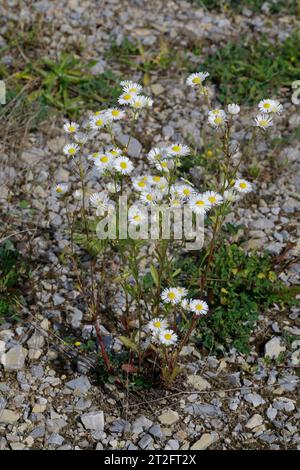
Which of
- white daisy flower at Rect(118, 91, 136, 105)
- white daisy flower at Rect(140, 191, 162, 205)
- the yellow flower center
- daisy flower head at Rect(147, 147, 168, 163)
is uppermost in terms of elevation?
the yellow flower center

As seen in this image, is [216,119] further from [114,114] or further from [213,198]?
[114,114]

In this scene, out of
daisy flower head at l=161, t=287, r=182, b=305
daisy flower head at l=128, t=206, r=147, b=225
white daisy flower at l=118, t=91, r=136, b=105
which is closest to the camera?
daisy flower head at l=128, t=206, r=147, b=225

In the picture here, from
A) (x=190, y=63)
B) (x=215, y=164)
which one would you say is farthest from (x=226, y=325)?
(x=190, y=63)

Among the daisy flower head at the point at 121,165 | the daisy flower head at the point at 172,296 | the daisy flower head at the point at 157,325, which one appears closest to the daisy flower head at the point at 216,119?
the daisy flower head at the point at 121,165

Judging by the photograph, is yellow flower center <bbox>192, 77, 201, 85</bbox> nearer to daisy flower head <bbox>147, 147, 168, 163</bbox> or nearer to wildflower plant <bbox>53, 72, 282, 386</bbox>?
wildflower plant <bbox>53, 72, 282, 386</bbox>

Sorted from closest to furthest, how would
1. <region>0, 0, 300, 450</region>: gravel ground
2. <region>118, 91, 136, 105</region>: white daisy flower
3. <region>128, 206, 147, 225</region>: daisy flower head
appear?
<region>128, 206, 147, 225</region>: daisy flower head, <region>118, 91, 136, 105</region>: white daisy flower, <region>0, 0, 300, 450</region>: gravel ground

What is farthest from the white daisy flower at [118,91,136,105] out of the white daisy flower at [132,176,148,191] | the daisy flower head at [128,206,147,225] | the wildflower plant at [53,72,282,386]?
the daisy flower head at [128,206,147,225]
